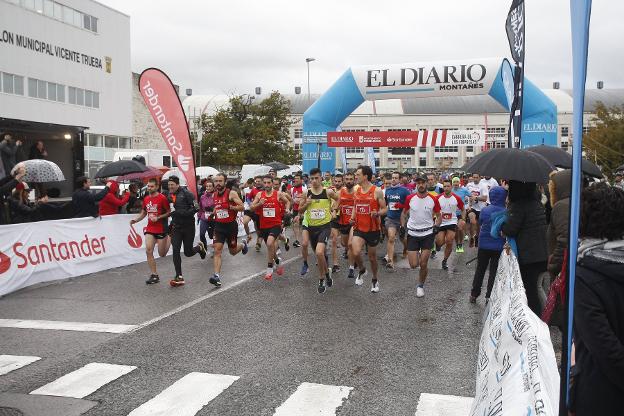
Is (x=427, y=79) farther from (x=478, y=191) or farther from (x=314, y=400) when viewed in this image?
Answer: (x=314, y=400)

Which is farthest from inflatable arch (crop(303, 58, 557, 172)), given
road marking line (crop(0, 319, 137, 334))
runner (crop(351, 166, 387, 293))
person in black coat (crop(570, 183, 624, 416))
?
person in black coat (crop(570, 183, 624, 416))

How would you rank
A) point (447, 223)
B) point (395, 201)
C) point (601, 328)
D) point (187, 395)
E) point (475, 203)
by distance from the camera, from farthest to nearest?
point (475, 203), point (395, 201), point (447, 223), point (187, 395), point (601, 328)

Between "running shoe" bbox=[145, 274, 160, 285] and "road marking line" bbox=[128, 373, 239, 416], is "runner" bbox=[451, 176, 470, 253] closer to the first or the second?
"running shoe" bbox=[145, 274, 160, 285]

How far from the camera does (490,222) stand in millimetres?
8219

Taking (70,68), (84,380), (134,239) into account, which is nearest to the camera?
(84,380)

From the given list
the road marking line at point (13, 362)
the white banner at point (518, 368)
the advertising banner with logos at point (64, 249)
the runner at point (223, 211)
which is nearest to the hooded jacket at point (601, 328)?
the white banner at point (518, 368)

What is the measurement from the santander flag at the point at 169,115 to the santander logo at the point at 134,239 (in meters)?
1.68

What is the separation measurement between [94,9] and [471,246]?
4049cm

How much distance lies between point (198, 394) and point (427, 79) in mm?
15871

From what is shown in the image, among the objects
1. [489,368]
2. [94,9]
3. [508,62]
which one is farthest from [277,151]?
[489,368]

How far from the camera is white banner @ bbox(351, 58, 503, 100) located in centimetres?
1872

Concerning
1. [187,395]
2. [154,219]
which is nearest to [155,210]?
[154,219]

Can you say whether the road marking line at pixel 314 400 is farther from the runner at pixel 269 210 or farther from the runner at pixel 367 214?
the runner at pixel 269 210

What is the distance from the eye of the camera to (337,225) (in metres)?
11.3
